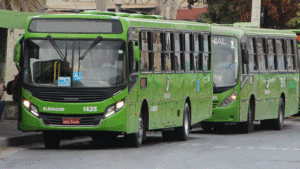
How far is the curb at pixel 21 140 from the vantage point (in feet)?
51.5

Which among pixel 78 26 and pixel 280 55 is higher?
pixel 78 26

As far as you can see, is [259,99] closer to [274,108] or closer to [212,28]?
[274,108]

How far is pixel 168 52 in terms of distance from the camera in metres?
17.1

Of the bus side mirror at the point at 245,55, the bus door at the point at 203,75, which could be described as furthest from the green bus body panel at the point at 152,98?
the bus side mirror at the point at 245,55

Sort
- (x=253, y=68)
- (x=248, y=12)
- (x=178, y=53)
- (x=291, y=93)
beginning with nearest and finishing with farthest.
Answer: (x=178, y=53) → (x=253, y=68) → (x=291, y=93) → (x=248, y=12)

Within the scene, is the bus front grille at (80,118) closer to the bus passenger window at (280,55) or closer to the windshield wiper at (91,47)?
→ the windshield wiper at (91,47)

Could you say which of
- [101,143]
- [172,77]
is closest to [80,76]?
[101,143]

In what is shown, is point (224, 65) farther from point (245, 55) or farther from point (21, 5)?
point (21, 5)

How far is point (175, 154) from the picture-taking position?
47.2 ft

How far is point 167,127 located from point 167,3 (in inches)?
1391

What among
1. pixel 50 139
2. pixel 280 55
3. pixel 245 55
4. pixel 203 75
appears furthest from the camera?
pixel 280 55

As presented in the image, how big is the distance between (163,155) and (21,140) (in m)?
3.72

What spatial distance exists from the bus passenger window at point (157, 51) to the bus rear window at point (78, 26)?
1601mm

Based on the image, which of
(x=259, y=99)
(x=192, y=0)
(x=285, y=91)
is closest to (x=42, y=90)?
(x=259, y=99)
